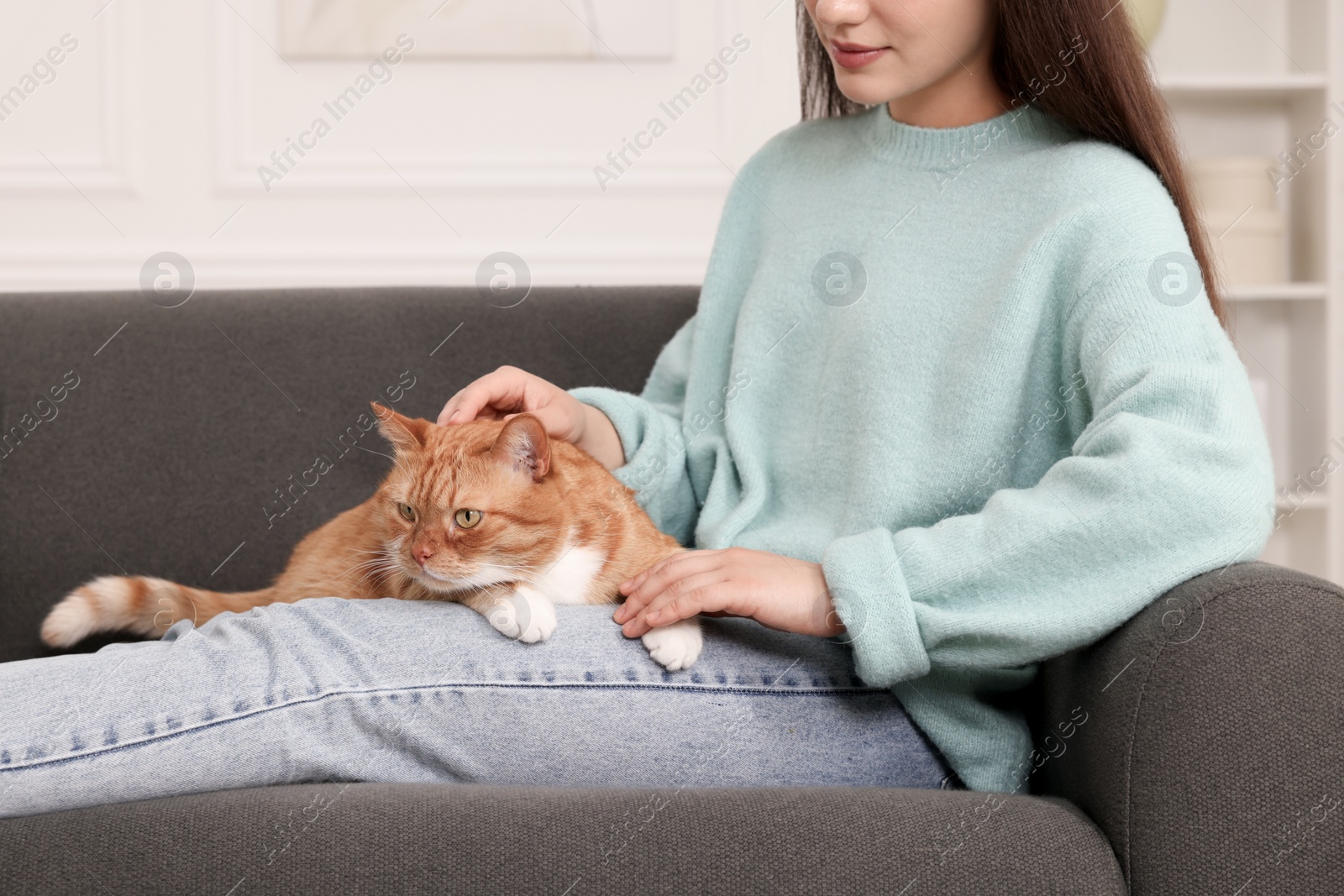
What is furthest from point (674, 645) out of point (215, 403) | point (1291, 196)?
point (1291, 196)

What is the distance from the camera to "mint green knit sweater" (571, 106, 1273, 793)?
1.00 metres

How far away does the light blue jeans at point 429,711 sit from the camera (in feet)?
3.16

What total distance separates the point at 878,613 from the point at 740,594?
137 millimetres

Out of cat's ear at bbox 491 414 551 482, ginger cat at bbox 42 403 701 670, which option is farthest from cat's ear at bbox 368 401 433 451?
cat's ear at bbox 491 414 551 482

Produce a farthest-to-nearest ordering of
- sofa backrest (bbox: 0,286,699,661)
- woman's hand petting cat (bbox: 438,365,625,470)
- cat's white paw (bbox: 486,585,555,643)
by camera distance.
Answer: sofa backrest (bbox: 0,286,699,661) → woman's hand petting cat (bbox: 438,365,625,470) → cat's white paw (bbox: 486,585,555,643)

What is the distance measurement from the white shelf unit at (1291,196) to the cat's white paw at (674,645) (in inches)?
88.7

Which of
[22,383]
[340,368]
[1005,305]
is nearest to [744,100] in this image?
[340,368]

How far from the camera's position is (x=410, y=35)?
2420 mm

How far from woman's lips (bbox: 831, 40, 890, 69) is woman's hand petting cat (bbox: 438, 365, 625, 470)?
0.56 meters

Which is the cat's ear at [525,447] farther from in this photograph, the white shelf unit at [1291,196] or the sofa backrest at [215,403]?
the white shelf unit at [1291,196]

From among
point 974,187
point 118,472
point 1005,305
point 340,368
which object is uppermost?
point 974,187

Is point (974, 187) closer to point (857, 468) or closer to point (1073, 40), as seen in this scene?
point (1073, 40)

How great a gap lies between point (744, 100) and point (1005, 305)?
148 cm

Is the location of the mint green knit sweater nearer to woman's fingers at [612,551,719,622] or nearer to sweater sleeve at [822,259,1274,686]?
sweater sleeve at [822,259,1274,686]
